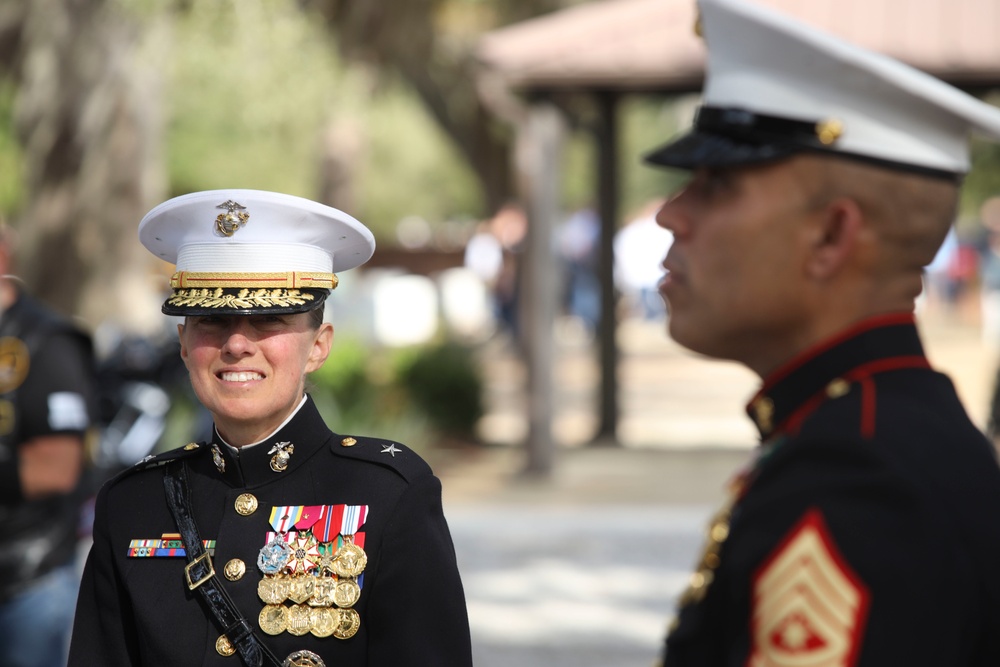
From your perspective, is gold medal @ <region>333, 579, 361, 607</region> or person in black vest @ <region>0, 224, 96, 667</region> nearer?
gold medal @ <region>333, 579, 361, 607</region>

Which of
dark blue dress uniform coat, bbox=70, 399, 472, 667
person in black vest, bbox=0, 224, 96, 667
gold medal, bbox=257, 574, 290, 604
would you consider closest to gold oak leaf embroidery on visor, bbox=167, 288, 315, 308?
dark blue dress uniform coat, bbox=70, 399, 472, 667

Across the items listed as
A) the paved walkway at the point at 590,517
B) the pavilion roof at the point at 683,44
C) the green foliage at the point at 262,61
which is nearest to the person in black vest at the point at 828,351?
the paved walkway at the point at 590,517

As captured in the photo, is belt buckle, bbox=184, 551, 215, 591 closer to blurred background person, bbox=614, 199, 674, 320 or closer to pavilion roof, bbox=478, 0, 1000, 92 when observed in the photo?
pavilion roof, bbox=478, 0, 1000, 92

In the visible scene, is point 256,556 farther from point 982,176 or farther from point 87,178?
point 982,176

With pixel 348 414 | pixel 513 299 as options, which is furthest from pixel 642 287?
pixel 348 414

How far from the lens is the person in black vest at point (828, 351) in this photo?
4.41ft

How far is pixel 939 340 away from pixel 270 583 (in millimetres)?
20833

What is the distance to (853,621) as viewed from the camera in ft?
4.36

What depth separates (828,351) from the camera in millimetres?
1539

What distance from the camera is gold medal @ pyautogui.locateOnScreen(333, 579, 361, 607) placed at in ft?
7.15

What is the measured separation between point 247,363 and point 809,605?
3.73 feet

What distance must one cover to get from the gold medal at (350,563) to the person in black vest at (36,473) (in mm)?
1943

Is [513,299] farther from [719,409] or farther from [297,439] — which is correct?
[297,439]

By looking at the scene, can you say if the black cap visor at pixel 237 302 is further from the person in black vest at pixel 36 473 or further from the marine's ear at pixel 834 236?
the person in black vest at pixel 36 473
